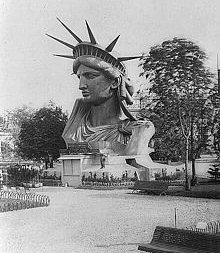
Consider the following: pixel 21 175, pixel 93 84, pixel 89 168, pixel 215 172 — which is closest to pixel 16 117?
pixel 93 84

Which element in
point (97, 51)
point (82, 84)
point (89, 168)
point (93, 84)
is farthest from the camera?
point (82, 84)

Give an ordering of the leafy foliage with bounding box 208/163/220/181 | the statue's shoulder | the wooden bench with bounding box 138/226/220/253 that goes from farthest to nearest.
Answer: the statue's shoulder
the leafy foliage with bounding box 208/163/220/181
the wooden bench with bounding box 138/226/220/253

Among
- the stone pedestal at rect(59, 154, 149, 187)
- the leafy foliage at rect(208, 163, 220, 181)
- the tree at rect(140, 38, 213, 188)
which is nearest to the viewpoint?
the tree at rect(140, 38, 213, 188)

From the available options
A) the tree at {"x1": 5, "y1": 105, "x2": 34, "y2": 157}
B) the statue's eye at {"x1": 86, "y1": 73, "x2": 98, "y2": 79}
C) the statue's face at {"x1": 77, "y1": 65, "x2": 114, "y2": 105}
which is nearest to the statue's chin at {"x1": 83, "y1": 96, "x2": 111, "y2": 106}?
the statue's face at {"x1": 77, "y1": 65, "x2": 114, "y2": 105}

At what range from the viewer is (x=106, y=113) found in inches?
1666

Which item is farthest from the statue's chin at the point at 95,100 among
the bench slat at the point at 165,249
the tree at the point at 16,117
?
the bench slat at the point at 165,249

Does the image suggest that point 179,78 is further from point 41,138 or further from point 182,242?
point 41,138

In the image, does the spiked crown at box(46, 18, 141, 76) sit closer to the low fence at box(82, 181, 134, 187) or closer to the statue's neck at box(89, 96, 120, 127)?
the statue's neck at box(89, 96, 120, 127)

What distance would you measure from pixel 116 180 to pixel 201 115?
7580 mm

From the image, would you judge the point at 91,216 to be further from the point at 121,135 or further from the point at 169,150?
the point at 121,135

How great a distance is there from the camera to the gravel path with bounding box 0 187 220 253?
11.9 meters

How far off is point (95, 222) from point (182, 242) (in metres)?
6.10

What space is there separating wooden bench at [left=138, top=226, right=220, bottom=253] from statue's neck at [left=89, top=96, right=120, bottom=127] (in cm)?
3178

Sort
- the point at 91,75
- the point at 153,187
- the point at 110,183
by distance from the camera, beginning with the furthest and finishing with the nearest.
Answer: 1. the point at 91,75
2. the point at 110,183
3. the point at 153,187
